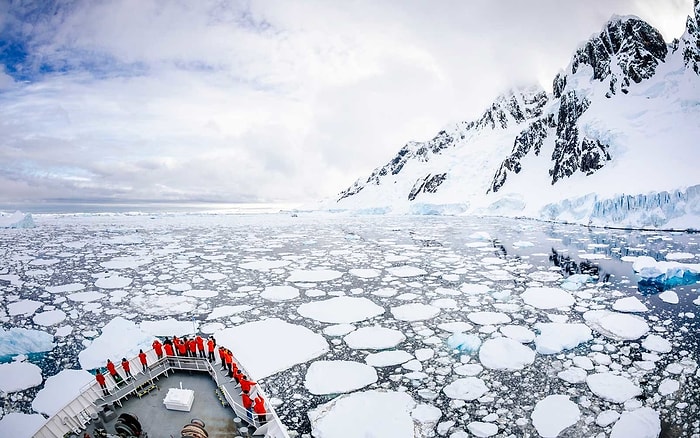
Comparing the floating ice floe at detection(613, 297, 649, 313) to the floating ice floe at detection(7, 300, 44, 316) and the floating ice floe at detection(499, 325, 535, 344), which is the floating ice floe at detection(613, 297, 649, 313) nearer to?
the floating ice floe at detection(499, 325, 535, 344)

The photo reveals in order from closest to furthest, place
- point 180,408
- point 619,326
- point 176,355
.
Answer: point 180,408
point 176,355
point 619,326

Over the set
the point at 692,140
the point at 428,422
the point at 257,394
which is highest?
the point at 692,140

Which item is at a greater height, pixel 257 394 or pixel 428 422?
pixel 257 394

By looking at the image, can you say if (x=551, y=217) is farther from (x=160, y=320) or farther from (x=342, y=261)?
(x=160, y=320)

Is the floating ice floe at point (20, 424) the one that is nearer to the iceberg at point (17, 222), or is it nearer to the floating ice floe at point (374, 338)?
the floating ice floe at point (374, 338)

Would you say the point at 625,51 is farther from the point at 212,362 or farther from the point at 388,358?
the point at 212,362

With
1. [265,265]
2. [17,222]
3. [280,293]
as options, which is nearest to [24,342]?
[280,293]

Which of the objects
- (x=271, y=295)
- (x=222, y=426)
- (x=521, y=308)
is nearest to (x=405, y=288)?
(x=521, y=308)
